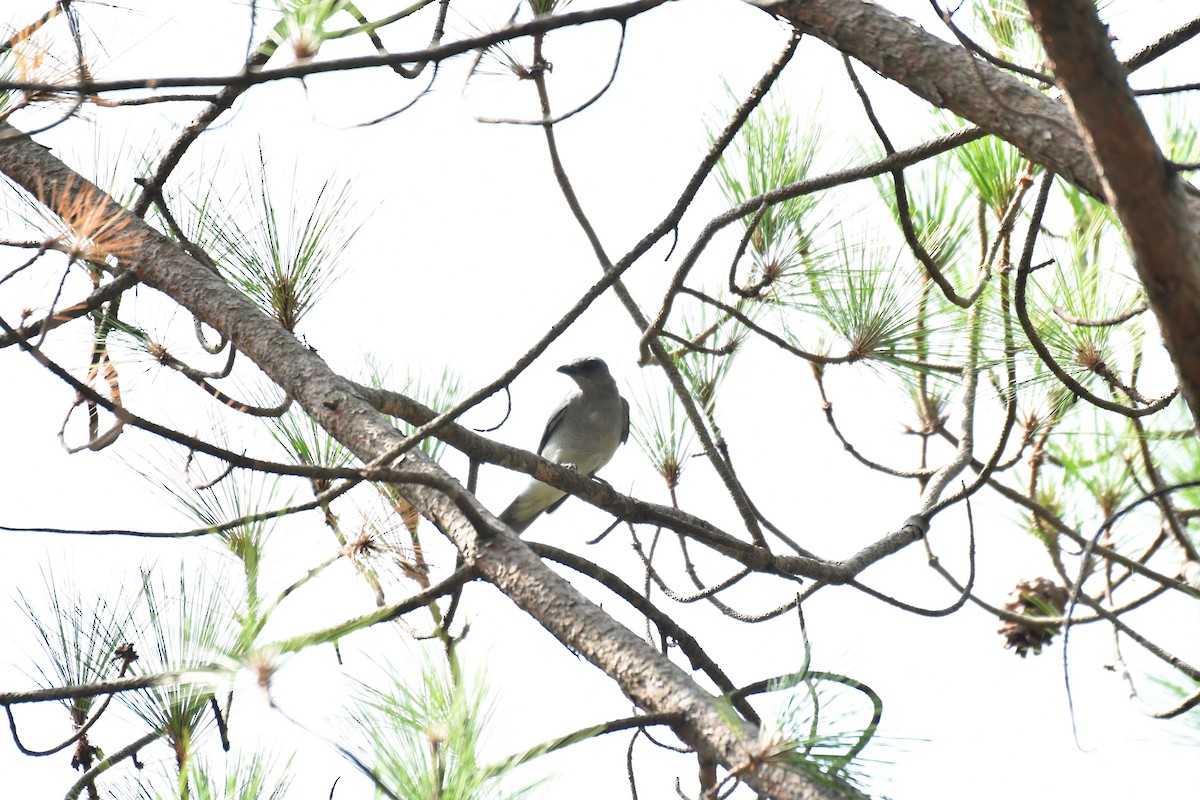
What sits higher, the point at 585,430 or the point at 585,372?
the point at 585,372

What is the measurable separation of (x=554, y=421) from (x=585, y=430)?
439mm

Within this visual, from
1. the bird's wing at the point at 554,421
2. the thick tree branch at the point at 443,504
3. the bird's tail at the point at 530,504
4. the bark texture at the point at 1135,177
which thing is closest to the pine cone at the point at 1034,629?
the bird's tail at the point at 530,504

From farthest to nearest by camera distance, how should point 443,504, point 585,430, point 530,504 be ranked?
point 585,430 → point 530,504 → point 443,504

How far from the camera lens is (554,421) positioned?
21.2ft

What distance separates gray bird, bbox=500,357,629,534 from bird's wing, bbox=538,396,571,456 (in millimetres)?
75

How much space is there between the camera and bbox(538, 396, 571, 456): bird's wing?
6.40 metres

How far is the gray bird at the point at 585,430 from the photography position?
606 centimetres

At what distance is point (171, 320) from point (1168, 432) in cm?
335

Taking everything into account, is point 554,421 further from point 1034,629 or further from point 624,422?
point 1034,629

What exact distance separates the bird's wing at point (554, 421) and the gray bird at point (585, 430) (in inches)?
3.0

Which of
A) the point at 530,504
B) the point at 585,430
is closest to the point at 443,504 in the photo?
the point at 530,504

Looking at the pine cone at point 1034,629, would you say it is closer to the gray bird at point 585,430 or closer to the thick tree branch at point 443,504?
the gray bird at point 585,430

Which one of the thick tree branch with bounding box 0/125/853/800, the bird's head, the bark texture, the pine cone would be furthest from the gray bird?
the bark texture

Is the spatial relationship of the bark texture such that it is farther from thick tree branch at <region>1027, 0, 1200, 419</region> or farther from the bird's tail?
the bird's tail
